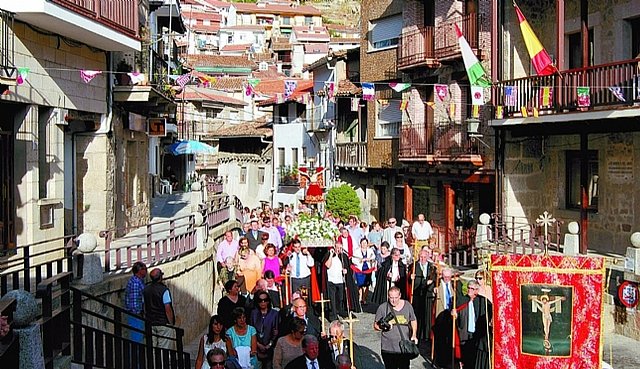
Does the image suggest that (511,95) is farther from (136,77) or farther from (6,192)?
(6,192)

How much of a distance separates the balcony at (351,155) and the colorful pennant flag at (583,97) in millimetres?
14346

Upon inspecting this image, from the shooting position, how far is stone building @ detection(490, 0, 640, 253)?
17047 millimetres

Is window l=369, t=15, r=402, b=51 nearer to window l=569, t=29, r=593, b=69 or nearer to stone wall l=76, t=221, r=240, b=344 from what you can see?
window l=569, t=29, r=593, b=69

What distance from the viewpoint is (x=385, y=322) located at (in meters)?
10.6

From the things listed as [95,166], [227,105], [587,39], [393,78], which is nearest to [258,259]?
[95,166]

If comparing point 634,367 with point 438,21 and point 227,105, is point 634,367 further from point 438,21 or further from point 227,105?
point 227,105

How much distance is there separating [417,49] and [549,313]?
17.0 m

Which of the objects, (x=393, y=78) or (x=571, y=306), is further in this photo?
(x=393, y=78)

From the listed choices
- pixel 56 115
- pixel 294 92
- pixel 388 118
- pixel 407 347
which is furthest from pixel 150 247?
pixel 294 92

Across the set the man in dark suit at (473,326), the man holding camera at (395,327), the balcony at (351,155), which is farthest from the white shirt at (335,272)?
the balcony at (351,155)

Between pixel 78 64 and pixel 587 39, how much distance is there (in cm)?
1136

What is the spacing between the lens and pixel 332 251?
604 inches

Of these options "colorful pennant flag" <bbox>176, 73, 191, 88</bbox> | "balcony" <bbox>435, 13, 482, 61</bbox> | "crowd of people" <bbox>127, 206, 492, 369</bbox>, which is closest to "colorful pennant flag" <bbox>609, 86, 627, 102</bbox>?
"crowd of people" <bbox>127, 206, 492, 369</bbox>

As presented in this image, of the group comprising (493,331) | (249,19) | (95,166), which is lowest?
(493,331)
